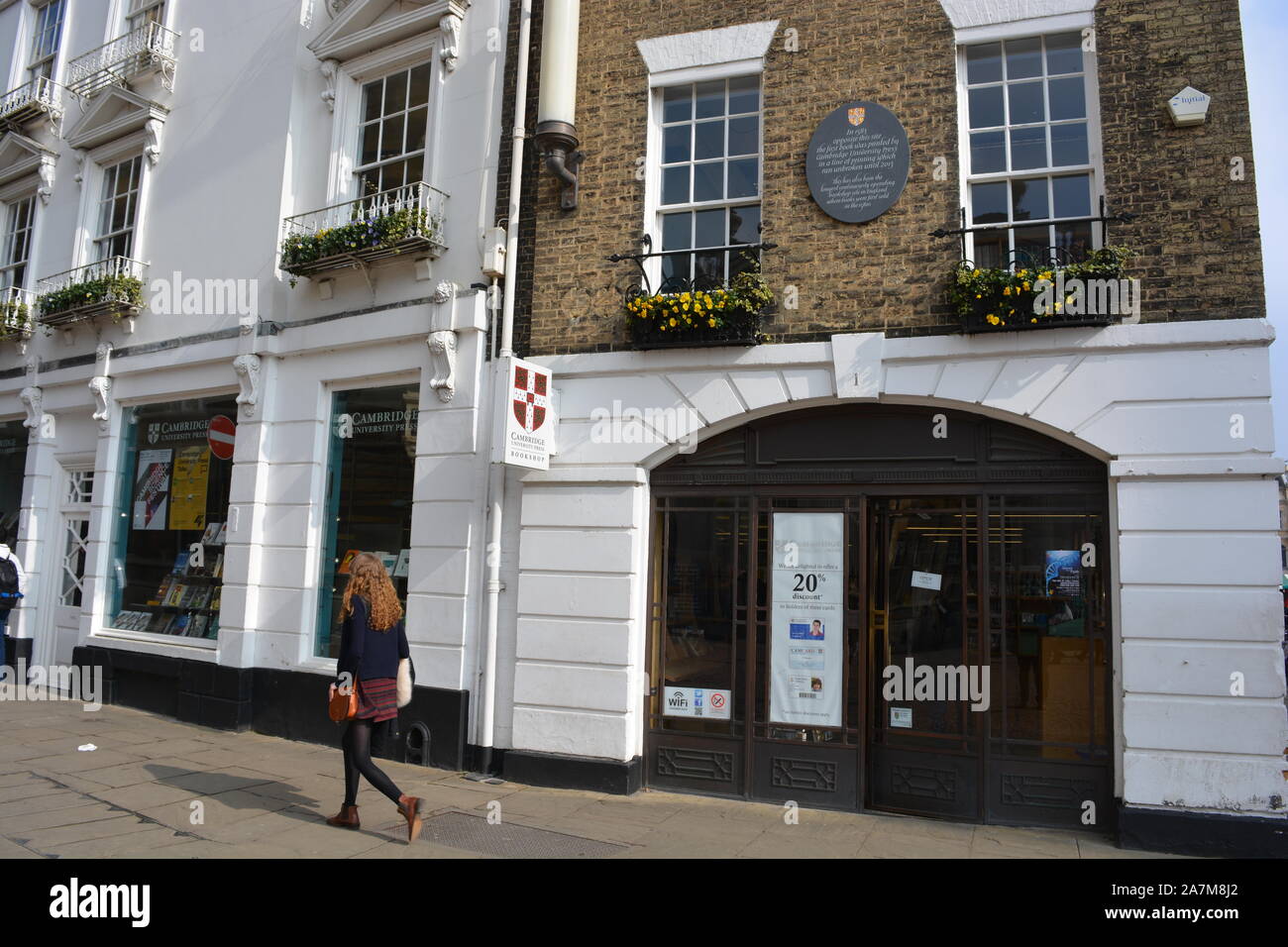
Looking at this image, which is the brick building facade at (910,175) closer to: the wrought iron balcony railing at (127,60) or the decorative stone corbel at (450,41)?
the decorative stone corbel at (450,41)

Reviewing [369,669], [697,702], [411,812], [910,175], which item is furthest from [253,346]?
[910,175]

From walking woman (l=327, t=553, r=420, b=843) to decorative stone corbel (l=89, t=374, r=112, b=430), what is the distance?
7.60m

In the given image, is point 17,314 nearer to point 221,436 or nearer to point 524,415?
point 221,436

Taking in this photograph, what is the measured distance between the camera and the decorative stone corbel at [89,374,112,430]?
11953 mm

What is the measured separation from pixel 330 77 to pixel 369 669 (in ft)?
24.4

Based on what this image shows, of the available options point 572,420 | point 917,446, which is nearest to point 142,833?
point 572,420

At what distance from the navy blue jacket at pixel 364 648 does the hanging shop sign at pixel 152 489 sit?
21.9 feet

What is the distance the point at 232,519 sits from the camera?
1026 centimetres

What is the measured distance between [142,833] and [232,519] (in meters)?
4.72

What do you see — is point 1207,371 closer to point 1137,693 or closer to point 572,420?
point 1137,693

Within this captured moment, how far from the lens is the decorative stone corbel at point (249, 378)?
401 inches

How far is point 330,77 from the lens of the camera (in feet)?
33.9

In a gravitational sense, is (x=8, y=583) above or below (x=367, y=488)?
below
